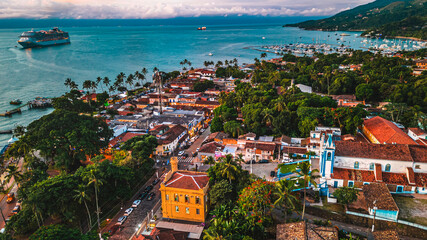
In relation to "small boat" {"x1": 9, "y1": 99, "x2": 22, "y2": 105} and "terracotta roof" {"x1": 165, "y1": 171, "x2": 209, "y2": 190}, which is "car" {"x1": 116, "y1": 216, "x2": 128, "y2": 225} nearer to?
"terracotta roof" {"x1": 165, "y1": 171, "x2": 209, "y2": 190}

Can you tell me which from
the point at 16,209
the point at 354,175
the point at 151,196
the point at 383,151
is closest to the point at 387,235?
the point at 354,175

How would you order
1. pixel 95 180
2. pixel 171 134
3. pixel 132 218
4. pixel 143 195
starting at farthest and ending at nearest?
pixel 171 134 → pixel 143 195 → pixel 132 218 → pixel 95 180

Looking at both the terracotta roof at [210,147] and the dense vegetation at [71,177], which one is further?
the terracotta roof at [210,147]

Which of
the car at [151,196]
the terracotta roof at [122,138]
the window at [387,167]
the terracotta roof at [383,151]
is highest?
the terracotta roof at [383,151]

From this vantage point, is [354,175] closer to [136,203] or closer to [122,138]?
[136,203]

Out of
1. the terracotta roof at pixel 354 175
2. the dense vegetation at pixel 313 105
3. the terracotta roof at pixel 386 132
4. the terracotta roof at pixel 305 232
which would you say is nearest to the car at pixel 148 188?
the dense vegetation at pixel 313 105

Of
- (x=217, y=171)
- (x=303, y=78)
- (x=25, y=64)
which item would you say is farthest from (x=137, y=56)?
(x=217, y=171)

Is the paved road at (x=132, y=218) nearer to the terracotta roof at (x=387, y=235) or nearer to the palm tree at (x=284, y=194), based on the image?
the palm tree at (x=284, y=194)
